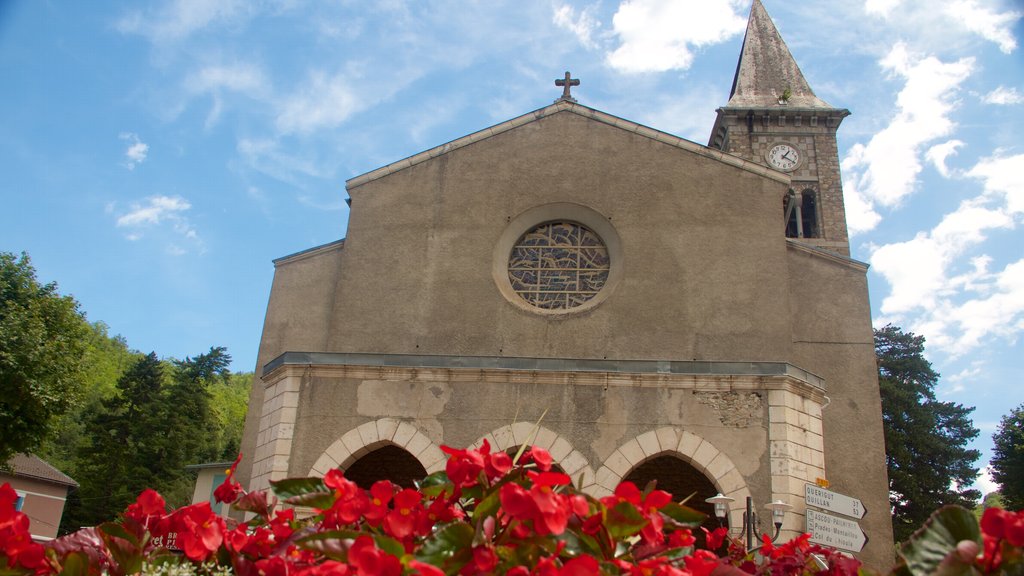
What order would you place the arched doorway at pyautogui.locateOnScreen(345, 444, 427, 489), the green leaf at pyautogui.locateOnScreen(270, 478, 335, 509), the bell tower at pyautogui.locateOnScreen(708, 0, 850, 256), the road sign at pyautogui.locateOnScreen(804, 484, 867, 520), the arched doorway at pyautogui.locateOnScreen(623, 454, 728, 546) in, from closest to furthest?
the green leaf at pyautogui.locateOnScreen(270, 478, 335, 509)
the road sign at pyautogui.locateOnScreen(804, 484, 867, 520)
the arched doorway at pyautogui.locateOnScreen(623, 454, 728, 546)
the arched doorway at pyautogui.locateOnScreen(345, 444, 427, 489)
the bell tower at pyautogui.locateOnScreen(708, 0, 850, 256)

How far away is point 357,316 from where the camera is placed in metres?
14.1

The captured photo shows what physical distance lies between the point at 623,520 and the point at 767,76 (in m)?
32.4

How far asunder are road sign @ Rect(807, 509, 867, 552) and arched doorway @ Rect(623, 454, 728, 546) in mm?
2167

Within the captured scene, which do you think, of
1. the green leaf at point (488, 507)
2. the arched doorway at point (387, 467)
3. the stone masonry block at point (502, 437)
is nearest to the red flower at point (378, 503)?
the green leaf at point (488, 507)

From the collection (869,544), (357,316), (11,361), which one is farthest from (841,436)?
(11,361)

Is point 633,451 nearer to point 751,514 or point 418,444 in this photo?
point 751,514

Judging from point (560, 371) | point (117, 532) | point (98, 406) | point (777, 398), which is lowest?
point (117, 532)

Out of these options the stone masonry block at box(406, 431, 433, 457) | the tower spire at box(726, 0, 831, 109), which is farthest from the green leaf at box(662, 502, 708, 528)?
the tower spire at box(726, 0, 831, 109)

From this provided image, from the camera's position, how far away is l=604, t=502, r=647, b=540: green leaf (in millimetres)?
A: 2043

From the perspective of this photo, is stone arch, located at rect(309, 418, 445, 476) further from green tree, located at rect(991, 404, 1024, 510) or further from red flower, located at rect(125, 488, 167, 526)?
green tree, located at rect(991, 404, 1024, 510)

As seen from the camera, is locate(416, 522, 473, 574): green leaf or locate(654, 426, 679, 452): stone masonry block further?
locate(654, 426, 679, 452): stone masonry block

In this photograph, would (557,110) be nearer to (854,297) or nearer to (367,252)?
(367,252)

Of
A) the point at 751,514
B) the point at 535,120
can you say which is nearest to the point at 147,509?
the point at 751,514

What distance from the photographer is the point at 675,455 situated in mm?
10602
